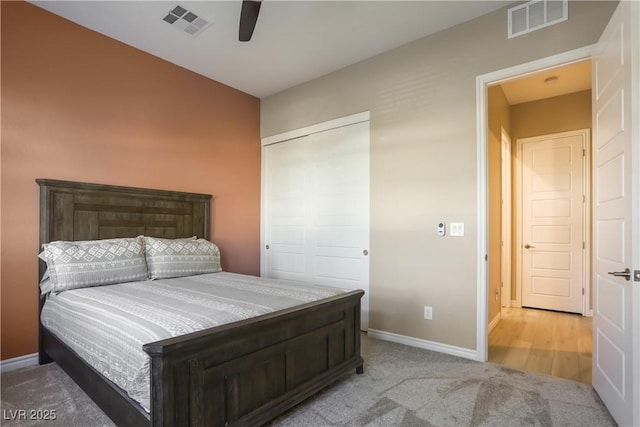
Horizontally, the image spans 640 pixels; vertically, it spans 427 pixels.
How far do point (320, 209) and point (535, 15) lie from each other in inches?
101

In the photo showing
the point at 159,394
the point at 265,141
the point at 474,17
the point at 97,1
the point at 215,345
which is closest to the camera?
the point at 159,394

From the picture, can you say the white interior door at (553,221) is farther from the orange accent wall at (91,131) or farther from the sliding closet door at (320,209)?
the orange accent wall at (91,131)

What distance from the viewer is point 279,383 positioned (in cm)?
182

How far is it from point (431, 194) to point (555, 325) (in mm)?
2335

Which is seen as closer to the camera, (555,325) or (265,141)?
(555,325)

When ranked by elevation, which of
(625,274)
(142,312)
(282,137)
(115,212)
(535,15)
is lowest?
(142,312)

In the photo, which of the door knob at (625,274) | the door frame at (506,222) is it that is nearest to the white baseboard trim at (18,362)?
the door knob at (625,274)

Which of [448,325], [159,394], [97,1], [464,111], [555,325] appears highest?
[97,1]

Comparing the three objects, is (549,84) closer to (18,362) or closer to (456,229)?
(456,229)

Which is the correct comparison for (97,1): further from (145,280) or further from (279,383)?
(279,383)

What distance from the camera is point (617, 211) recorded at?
179 centimetres

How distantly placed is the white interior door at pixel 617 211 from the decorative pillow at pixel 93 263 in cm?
327

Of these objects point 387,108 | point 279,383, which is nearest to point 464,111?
point 387,108

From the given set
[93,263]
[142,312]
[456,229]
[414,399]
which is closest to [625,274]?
[456,229]
